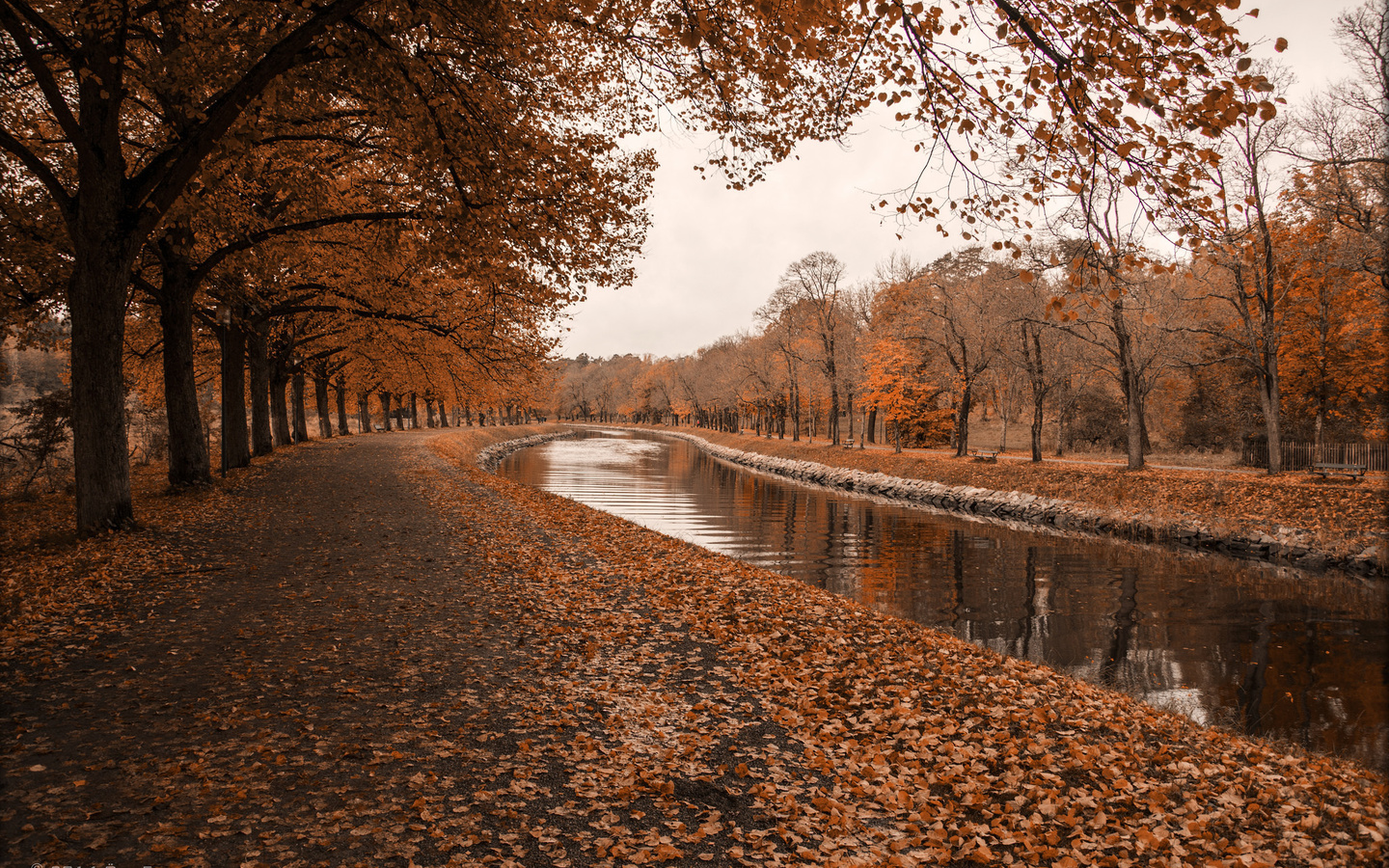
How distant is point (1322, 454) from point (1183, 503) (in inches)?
376

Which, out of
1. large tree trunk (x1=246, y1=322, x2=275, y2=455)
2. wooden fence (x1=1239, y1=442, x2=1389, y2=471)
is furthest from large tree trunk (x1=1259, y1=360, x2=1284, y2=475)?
large tree trunk (x1=246, y1=322, x2=275, y2=455)

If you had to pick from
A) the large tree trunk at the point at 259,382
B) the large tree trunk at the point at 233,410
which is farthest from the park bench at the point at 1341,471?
the large tree trunk at the point at 259,382

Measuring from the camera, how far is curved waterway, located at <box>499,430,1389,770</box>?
841cm

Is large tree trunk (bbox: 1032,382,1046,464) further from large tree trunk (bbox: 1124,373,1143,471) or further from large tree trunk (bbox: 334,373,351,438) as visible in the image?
large tree trunk (bbox: 334,373,351,438)

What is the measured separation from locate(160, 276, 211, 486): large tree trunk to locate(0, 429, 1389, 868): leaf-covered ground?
7.24 m

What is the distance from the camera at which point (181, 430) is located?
573 inches

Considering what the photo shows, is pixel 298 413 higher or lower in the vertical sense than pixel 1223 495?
higher

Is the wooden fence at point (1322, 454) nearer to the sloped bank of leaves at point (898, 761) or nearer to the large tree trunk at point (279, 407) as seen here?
the sloped bank of leaves at point (898, 761)

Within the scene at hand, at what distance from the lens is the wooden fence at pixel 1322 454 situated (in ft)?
72.6

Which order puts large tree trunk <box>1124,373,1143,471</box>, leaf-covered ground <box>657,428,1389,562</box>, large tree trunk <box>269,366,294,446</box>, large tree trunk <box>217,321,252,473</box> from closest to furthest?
leaf-covered ground <box>657,428,1389,562</box> < large tree trunk <box>217,321,252,473</box> < large tree trunk <box>1124,373,1143,471</box> < large tree trunk <box>269,366,294,446</box>

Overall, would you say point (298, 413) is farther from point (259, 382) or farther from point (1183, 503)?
point (1183, 503)

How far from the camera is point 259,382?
23.2 meters

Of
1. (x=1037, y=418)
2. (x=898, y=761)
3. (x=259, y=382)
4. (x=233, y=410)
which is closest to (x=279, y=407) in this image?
(x=259, y=382)

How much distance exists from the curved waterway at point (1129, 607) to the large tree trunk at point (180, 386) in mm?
11548
